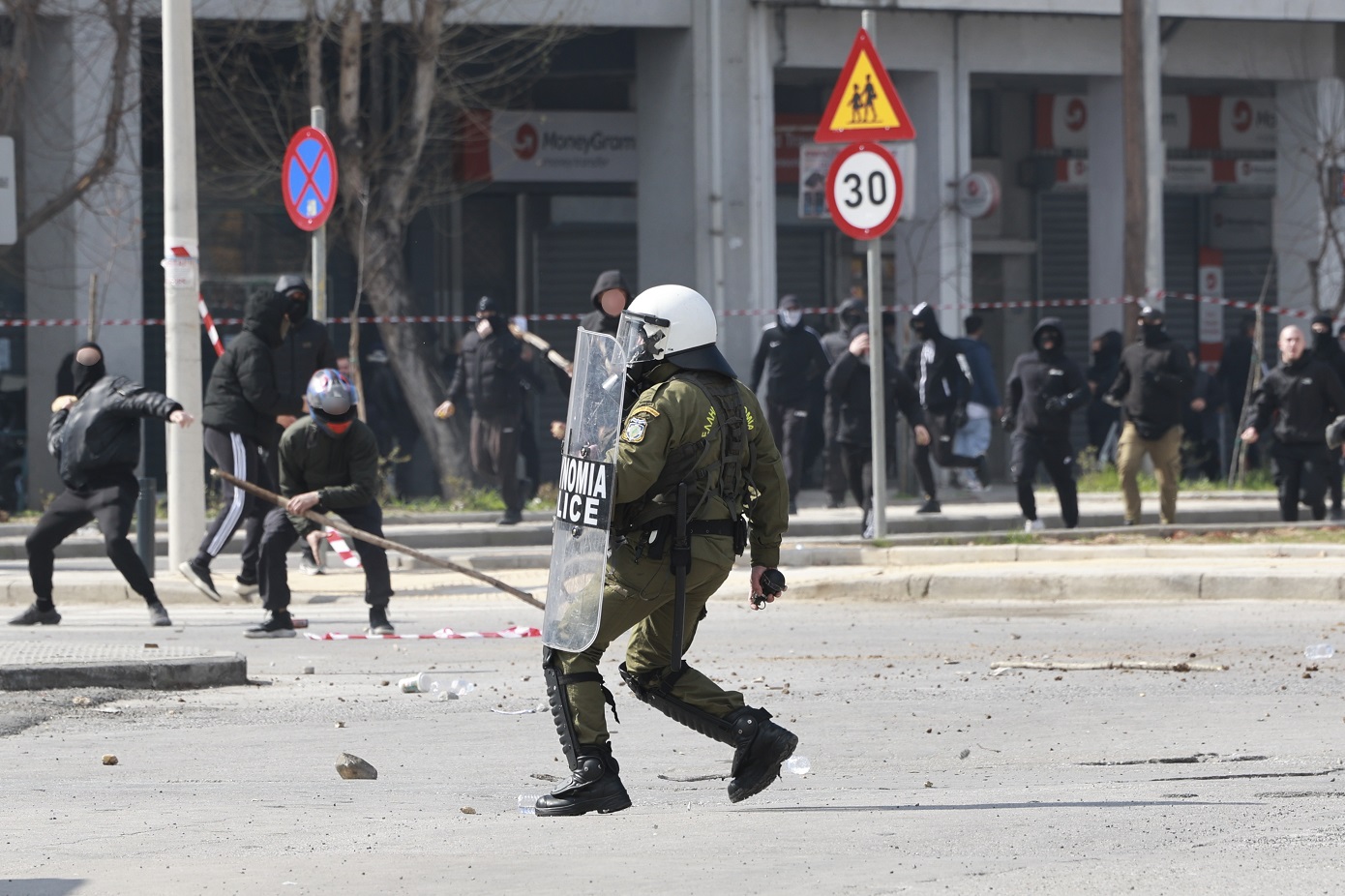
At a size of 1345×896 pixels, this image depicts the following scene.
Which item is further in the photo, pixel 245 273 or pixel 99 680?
pixel 245 273

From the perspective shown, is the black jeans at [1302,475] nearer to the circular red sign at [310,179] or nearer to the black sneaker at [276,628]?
the circular red sign at [310,179]

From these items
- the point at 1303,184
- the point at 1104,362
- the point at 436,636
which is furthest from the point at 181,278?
the point at 1303,184

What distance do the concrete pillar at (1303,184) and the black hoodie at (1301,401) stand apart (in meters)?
7.94

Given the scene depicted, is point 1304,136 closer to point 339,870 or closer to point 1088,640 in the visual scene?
point 1088,640

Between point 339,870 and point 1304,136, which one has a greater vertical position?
point 1304,136

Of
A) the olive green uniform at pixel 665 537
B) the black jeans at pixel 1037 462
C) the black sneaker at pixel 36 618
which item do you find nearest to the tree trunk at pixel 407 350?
the black jeans at pixel 1037 462

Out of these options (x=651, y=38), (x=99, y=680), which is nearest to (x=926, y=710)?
(x=99, y=680)

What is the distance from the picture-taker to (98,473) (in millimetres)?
11648

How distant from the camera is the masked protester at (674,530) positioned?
19.9 feet

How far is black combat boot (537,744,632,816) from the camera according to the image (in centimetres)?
607

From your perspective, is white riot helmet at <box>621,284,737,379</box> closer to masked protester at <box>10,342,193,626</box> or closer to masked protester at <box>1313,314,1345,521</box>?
masked protester at <box>10,342,193,626</box>

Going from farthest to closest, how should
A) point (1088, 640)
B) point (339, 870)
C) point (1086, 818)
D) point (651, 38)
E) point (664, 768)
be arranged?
point (651, 38)
point (1088, 640)
point (664, 768)
point (1086, 818)
point (339, 870)

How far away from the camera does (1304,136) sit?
24328 mm

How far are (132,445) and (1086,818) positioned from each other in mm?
7149
